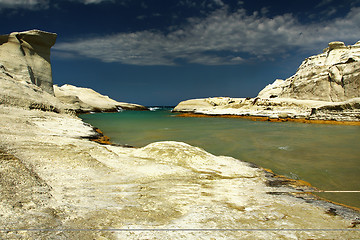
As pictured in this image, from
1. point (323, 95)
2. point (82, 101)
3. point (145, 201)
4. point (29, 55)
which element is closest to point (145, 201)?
point (145, 201)

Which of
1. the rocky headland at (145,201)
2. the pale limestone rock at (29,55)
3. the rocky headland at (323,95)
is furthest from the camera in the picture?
the rocky headland at (323,95)

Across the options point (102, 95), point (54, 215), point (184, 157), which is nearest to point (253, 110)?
point (184, 157)

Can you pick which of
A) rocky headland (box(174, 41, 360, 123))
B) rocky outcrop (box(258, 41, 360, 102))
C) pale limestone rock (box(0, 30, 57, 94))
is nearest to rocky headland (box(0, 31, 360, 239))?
pale limestone rock (box(0, 30, 57, 94))

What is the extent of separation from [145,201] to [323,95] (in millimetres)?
37749

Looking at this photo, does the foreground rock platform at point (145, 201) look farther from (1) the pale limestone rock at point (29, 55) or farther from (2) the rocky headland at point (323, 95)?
(2) the rocky headland at point (323, 95)

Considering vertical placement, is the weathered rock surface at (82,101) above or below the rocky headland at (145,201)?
above

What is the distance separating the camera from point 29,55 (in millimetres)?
25797

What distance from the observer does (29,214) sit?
2.60 meters

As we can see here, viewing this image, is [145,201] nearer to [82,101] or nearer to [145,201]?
[145,201]

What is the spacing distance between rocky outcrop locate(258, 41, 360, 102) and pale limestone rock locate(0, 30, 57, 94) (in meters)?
40.2

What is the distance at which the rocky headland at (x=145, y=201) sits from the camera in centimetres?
260

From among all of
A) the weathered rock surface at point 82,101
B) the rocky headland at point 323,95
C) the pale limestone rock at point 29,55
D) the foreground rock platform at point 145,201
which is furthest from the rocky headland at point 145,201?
the weathered rock surface at point 82,101

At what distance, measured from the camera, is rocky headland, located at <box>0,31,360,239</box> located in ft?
→ 8.53

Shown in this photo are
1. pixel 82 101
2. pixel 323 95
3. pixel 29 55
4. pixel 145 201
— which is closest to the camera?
pixel 145 201
